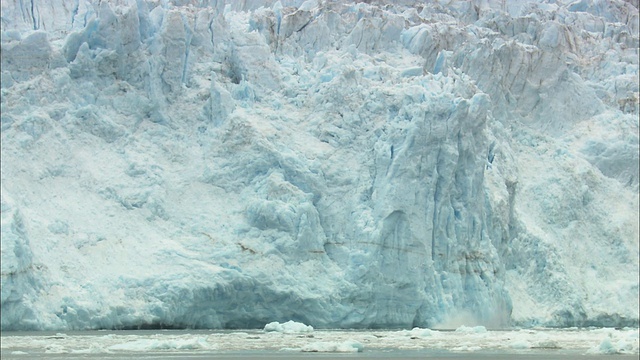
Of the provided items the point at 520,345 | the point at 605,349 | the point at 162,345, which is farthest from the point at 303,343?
the point at 605,349

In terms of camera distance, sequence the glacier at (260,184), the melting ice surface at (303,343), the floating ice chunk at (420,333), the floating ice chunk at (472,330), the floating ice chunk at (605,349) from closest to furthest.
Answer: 1. the melting ice surface at (303,343)
2. the floating ice chunk at (605,349)
3. the floating ice chunk at (420,333)
4. the glacier at (260,184)
5. the floating ice chunk at (472,330)

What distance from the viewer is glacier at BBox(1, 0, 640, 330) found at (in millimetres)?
19281

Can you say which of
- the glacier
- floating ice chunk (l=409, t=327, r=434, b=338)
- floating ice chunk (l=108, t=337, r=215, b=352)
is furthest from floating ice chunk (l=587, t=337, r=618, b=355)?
the glacier

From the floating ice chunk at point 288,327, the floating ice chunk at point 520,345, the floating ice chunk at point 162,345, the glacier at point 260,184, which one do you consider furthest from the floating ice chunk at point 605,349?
the glacier at point 260,184

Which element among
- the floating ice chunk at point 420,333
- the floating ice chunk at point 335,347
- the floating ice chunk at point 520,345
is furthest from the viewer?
the floating ice chunk at point 420,333

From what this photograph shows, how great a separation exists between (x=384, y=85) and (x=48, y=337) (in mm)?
8803

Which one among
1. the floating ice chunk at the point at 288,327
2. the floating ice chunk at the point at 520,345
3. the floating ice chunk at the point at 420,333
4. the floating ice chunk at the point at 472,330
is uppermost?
the floating ice chunk at the point at 472,330

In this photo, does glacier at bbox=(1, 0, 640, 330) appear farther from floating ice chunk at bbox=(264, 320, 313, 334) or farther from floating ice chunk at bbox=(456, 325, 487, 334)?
floating ice chunk at bbox=(456, 325, 487, 334)

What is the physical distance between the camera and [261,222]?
2047cm

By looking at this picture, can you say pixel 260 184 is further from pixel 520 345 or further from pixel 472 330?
pixel 520 345

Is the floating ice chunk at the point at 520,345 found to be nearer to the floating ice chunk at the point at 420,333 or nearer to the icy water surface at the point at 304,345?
the icy water surface at the point at 304,345

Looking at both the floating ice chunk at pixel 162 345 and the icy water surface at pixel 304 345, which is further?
the floating ice chunk at pixel 162 345

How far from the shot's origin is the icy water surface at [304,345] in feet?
47.6

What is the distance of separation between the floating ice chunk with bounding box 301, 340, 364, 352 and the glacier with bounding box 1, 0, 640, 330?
157 inches
